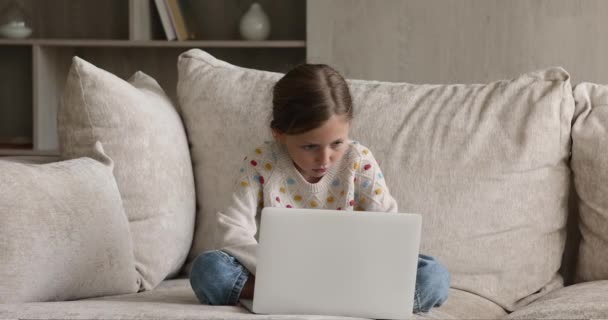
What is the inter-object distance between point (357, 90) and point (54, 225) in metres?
0.75

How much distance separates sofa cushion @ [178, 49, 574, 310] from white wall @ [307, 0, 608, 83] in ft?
3.61

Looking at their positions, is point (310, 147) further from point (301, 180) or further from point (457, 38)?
point (457, 38)

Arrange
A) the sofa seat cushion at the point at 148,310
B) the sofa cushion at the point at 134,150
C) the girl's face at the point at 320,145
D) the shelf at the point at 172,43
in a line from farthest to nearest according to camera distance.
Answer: the shelf at the point at 172,43 < the sofa cushion at the point at 134,150 < the girl's face at the point at 320,145 < the sofa seat cushion at the point at 148,310

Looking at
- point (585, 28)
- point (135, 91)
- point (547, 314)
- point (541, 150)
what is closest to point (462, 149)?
point (541, 150)

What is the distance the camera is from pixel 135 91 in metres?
1.92

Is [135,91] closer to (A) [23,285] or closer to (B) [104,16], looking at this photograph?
(A) [23,285]

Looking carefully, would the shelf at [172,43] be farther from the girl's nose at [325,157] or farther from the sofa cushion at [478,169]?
the girl's nose at [325,157]

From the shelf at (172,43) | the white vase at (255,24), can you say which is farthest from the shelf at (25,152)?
the white vase at (255,24)

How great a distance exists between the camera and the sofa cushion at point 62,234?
4.78ft

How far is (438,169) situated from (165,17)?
5.38 ft

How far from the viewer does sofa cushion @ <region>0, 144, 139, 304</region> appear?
4.78ft

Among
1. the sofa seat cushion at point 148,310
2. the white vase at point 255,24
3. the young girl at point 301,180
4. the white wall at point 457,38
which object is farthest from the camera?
the white vase at point 255,24

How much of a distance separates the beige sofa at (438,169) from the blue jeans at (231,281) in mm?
99

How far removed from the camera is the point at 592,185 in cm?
186
